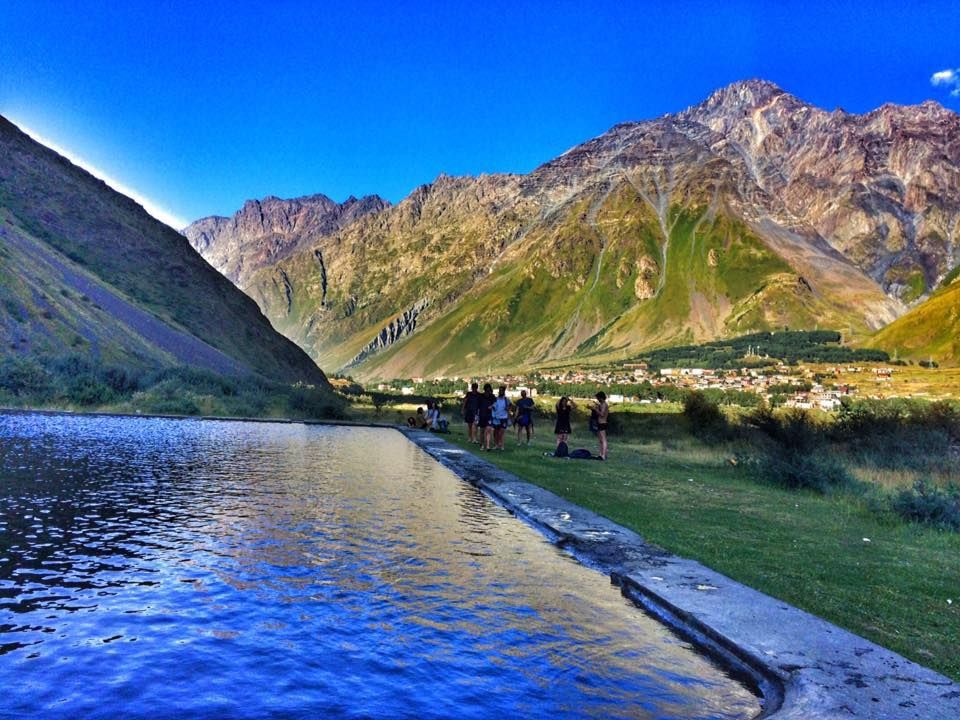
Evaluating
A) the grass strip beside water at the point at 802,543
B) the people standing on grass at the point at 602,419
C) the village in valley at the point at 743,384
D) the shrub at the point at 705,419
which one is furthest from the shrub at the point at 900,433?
the village in valley at the point at 743,384

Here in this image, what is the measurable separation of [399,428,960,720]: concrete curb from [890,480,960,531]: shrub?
290 inches

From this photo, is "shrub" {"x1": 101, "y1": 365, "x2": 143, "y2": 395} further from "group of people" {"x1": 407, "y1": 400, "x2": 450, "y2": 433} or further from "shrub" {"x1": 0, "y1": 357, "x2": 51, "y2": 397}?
"group of people" {"x1": 407, "y1": 400, "x2": 450, "y2": 433}

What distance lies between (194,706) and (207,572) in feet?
11.7

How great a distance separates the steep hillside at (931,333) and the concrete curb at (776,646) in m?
179

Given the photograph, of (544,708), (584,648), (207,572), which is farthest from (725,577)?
(207,572)

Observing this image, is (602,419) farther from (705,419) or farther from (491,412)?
(705,419)

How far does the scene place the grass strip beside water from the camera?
7695mm

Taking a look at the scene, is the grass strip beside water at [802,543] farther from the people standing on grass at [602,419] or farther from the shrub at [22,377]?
the shrub at [22,377]

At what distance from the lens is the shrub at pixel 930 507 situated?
14344mm

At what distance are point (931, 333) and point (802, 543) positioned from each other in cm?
20132

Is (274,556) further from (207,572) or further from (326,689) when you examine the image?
(326,689)

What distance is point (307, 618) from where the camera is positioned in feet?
22.8

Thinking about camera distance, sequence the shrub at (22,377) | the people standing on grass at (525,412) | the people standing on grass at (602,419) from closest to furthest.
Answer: the people standing on grass at (602,419)
the people standing on grass at (525,412)
the shrub at (22,377)

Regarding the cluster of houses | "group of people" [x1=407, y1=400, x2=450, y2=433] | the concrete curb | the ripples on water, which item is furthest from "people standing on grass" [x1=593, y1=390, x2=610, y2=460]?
the cluster of houses
